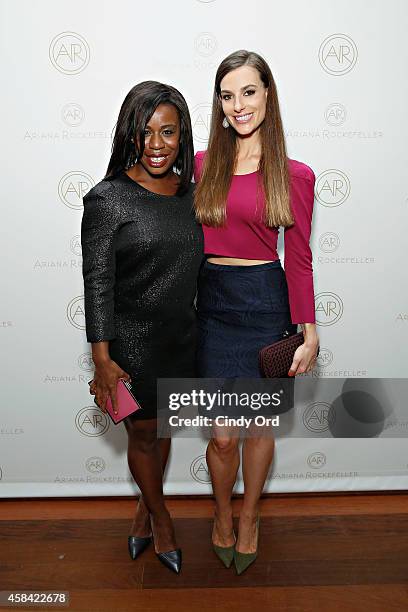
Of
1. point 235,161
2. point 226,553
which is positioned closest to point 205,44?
point 235,161

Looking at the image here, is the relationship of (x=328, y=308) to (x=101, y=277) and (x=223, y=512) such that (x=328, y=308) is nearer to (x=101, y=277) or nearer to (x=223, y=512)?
(x=223, y=512)

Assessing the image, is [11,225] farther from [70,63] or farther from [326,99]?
[326,99]

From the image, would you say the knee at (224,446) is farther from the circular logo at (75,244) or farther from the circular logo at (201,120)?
the circular logo at (201,120)

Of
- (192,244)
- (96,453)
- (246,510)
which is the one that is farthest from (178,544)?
(192,244)

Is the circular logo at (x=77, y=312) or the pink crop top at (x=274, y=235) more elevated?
the pink crop top at (x=274, y=235)

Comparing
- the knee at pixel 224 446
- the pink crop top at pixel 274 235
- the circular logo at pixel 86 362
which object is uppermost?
the pink crop top at pixel 274 235

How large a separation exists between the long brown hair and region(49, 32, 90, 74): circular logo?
2.22 ft

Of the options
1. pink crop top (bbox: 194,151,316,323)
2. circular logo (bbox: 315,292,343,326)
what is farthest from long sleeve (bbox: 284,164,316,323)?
circular logo (bbox: 315,292,343,326)

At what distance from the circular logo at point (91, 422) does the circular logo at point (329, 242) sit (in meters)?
1.18

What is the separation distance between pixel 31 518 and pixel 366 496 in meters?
1.46

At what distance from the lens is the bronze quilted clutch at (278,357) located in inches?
72.6

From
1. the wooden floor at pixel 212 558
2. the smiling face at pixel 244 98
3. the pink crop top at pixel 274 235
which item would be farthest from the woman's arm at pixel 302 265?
the wooden floor at pixel 212 558

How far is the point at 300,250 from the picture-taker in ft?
6.12

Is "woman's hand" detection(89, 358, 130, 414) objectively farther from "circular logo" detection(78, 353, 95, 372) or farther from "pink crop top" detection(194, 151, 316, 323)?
"circular logo" detection(78, 353, 95, 372)
